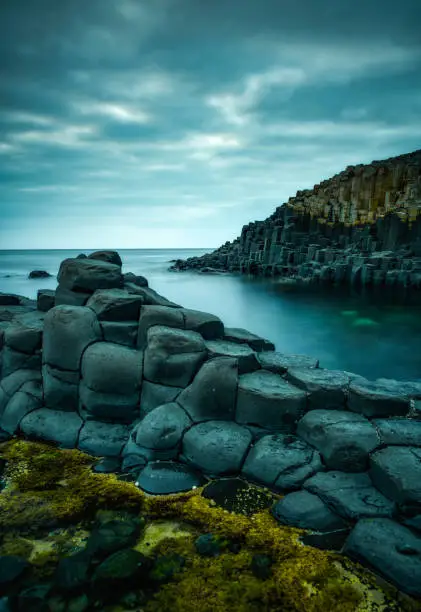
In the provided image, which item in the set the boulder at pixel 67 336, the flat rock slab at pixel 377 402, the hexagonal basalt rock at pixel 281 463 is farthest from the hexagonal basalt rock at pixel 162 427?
the flat rock slab at pixel 377 402

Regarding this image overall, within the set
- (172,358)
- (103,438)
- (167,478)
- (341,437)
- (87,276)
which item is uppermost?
(87,276)

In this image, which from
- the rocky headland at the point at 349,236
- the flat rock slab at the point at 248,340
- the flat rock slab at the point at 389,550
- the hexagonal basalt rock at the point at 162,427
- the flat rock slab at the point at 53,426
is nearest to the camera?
the flat rock slab at the point at 389,550

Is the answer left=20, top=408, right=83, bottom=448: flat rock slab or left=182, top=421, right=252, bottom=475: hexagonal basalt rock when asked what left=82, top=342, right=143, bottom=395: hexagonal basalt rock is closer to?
left=20, top=408, right=83, bottom=448: flat rock slab

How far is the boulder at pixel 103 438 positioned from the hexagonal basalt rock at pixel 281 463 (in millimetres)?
1845

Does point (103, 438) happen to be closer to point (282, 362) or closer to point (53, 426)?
point (53, 426)

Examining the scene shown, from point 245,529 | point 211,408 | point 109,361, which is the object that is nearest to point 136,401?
point 109,361

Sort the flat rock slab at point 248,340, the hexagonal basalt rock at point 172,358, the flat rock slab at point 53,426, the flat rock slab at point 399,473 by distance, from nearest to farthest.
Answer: the flat rock slab at point 399,473 → the flat rock slab at point 53,426 → the hexagonal basalt rock at point 172,358 → the flat rock slab at point 248,340

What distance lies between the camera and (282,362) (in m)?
6.46

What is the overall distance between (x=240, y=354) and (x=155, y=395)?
4.70 ft

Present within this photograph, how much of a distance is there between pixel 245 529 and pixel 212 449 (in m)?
1.17

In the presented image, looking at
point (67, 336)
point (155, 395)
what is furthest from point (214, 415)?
point (67, 336)

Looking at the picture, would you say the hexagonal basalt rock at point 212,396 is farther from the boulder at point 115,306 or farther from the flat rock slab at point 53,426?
the boulder at point 115,306

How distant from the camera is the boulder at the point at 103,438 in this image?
5.43 m

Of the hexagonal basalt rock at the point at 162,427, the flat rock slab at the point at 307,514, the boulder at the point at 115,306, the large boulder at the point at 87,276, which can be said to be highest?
the large boulder at the point at 87,276
